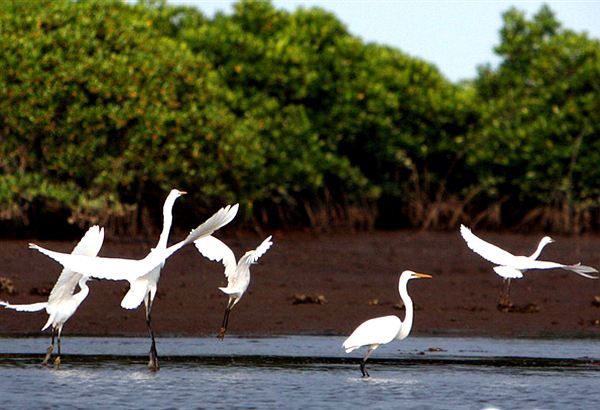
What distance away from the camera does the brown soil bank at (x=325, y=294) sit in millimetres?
17188

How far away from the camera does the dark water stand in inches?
437

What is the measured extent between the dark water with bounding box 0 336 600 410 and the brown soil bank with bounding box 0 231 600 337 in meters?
1.39

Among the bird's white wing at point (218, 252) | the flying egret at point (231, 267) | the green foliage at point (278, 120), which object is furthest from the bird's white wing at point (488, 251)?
the green foliage at point (278, 120)

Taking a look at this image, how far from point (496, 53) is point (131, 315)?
19.0 m

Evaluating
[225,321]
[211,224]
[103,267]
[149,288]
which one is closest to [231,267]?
[225,321]

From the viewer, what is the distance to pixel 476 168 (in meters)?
33.0

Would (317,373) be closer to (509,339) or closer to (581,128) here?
(509,339)

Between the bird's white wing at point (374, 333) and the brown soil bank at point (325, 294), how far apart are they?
12.9 ft

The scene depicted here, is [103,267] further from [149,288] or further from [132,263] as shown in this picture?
[149,288]

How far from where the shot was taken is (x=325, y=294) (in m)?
20.1

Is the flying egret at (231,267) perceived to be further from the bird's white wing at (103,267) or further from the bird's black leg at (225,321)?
the bird's white wing at (103,267)

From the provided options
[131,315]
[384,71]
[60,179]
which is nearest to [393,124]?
[384,71]

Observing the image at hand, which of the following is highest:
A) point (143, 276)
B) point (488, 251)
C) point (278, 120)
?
point (278, 120)

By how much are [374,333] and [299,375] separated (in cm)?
81
